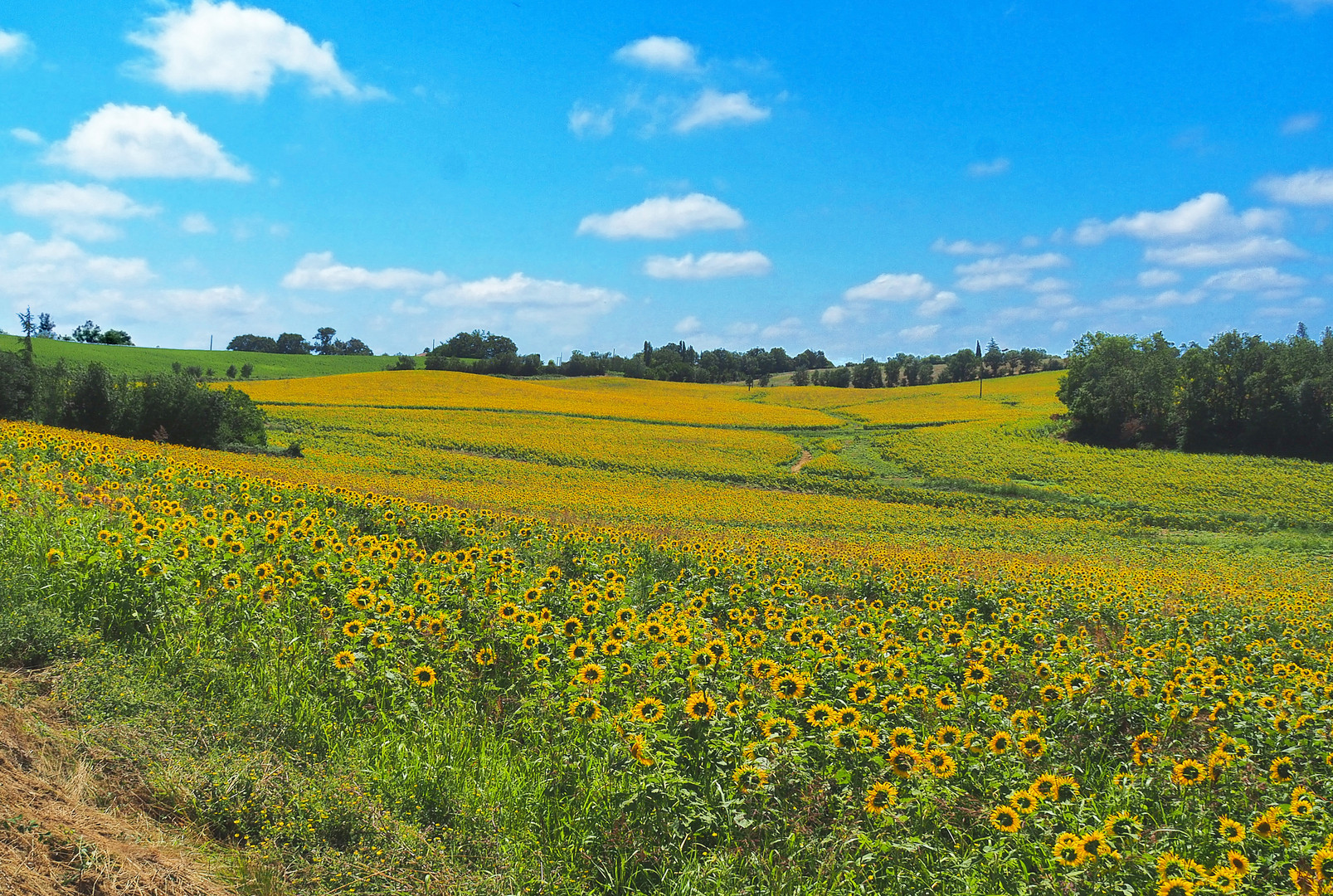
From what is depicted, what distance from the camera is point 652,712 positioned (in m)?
4.38

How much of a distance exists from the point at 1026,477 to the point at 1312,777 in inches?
1666

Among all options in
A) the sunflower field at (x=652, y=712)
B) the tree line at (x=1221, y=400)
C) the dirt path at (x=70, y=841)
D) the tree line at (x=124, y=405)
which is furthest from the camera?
the tree line at (x=1221, y=400)

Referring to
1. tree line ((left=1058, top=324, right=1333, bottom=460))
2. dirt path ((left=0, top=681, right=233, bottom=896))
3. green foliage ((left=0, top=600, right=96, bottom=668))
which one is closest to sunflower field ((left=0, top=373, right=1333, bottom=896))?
green foliage ((left=0, top=600, right=96, bottom=668))

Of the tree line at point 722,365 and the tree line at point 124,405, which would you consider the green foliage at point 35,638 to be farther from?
the tree line at point 722,365

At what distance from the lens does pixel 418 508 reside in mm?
12484

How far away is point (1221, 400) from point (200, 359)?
118m

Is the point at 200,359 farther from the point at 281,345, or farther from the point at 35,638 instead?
the point at 35,638

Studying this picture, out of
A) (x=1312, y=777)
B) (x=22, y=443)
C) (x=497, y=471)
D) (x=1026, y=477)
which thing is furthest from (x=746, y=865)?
(x=1026, y=477)

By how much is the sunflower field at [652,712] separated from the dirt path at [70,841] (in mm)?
297

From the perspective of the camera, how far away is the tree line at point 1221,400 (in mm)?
56281

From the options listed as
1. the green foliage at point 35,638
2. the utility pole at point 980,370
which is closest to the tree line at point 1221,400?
the utility pole at point 980,370

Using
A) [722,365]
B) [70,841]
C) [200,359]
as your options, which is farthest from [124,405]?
[722,365]

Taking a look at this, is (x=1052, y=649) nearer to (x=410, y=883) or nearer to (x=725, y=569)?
(x=725, y=569)

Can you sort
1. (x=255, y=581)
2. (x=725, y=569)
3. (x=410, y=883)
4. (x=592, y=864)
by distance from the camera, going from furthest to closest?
(x=725, y=569) < (x=255, y=581) < (x=592, y=864) < (x=410, y=883)
